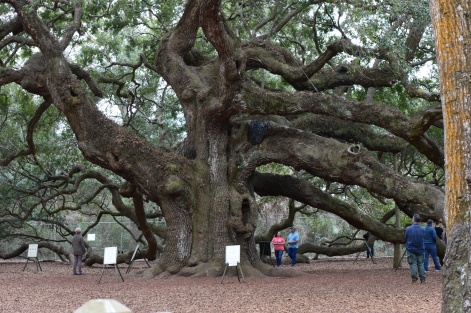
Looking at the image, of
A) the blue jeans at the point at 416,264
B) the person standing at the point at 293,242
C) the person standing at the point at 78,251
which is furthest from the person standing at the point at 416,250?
the person standing at the point at 78,251

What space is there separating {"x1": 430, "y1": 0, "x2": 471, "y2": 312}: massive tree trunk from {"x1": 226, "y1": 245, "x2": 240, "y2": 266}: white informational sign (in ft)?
22.3

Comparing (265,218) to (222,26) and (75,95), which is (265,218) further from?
(222,26)

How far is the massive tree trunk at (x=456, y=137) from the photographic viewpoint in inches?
196

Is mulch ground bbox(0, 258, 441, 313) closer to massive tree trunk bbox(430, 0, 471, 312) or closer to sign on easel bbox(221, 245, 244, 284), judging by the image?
sign on easel bbox(221, 245, 244, 284)

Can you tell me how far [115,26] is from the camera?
16641mm

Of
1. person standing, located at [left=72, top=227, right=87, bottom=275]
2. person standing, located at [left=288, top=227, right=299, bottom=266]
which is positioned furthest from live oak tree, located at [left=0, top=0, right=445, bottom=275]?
person standing, located at [left=288, top=227, right=299, bottom=266]

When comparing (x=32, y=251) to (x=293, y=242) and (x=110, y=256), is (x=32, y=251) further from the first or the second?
(x=293, y=242)

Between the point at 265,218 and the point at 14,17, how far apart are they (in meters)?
17.2

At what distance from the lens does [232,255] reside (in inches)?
457

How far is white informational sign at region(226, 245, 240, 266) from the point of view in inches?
455

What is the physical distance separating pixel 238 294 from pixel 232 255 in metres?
1.97

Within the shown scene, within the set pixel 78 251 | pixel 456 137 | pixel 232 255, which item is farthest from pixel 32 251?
pixel 456 137

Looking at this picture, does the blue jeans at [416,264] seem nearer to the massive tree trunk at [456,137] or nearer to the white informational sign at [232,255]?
the white informational sign at [232,255]

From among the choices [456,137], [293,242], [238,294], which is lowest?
[238,294]
